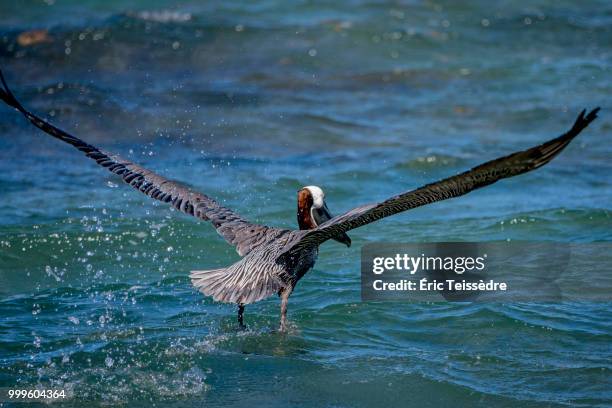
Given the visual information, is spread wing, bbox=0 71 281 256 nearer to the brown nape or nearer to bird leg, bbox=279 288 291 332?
the brown nape

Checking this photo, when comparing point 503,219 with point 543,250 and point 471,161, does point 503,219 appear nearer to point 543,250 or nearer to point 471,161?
point 543,250

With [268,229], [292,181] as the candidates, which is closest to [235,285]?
[268,229]

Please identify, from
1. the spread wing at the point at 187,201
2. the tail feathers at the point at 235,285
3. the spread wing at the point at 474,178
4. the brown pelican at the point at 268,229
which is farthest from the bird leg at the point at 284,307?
the spread wing at the point at 474,178

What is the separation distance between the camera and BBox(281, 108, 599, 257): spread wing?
4715mm

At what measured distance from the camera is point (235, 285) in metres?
6.44

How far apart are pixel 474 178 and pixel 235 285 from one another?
204 cm

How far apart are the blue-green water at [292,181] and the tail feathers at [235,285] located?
320mm

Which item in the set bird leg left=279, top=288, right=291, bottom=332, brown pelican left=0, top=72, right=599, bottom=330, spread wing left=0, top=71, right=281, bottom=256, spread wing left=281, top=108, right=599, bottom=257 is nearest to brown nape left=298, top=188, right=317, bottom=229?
brown pelican left=0, top=72, right=599, bottom=330

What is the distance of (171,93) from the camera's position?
13.8 m

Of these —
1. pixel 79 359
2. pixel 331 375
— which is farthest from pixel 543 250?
pixel 79 359

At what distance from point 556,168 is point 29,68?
26.1 ft

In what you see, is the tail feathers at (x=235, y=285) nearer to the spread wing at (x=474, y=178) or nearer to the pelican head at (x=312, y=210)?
the pelican head at (x=312, y=210)

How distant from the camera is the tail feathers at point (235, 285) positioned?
20.8ft

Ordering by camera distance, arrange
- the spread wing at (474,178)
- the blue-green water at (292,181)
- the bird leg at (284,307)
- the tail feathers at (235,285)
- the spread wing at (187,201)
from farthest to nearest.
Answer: the spread wing at (187,201) < the bird leg at (284,307) < the tail feathers at (235,285) < the blue-green water at (292,181) < the spread wing at (474,178)
